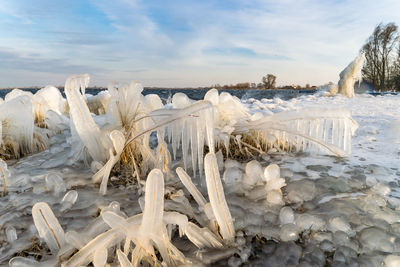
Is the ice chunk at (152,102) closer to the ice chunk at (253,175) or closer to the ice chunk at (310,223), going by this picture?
the ice chunk at (253,175)

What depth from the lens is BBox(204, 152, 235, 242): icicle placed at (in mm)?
906

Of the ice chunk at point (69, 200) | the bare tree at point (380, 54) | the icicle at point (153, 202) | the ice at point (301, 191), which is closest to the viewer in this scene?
the icicle at point (153, 202)

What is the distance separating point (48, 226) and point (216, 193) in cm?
57

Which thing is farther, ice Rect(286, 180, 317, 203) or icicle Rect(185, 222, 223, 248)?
ice Rect(286, 180, 317, 203)

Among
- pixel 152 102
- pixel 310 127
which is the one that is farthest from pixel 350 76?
pixel 152 102

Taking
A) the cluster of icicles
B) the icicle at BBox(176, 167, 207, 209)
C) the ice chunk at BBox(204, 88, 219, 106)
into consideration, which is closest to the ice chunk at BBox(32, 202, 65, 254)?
the cluster of icicles

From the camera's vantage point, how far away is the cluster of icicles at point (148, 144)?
0.82 meters

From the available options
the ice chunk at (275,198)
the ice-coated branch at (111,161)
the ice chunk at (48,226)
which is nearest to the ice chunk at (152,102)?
the ice-coated branch at (111,161)

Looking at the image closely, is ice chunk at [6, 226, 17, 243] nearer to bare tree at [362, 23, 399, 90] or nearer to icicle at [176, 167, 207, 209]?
icicle at [176, 167, 207, 209]

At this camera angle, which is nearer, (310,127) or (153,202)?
(153,202)

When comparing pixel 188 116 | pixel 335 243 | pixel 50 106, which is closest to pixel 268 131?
pixel 188 116

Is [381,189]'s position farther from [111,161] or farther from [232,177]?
[111,161]

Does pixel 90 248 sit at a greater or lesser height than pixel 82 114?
lesser

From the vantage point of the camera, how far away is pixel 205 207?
1.03 metres
